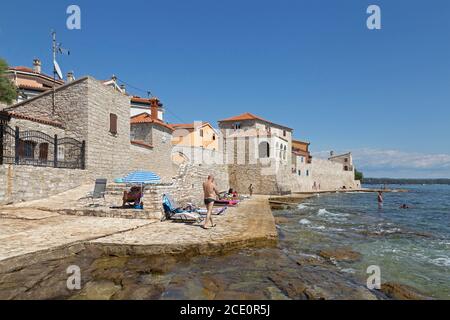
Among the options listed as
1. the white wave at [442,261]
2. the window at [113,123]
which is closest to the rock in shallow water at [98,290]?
the white wave at [442,261]

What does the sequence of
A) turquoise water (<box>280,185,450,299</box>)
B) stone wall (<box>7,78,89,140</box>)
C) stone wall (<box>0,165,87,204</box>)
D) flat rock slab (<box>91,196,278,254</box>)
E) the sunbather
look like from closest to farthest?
flat rock slab (<box>91,196,278,254</box>)
turquoise water (<box>280,185,450,299</box>)
the sunbather
stone wall (<box>0,165,87,204</box>)
stone wall (<box>7,78,89,140</box>)

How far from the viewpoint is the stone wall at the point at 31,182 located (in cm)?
1258

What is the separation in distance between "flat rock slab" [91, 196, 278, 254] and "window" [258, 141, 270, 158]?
97.7ft

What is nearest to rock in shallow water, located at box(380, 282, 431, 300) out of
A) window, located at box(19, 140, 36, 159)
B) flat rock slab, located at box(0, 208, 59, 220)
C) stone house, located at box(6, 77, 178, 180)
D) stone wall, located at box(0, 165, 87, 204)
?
flat rock slab, located at box(0, 208, 59, 220)

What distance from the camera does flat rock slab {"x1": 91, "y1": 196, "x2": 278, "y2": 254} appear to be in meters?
7.09

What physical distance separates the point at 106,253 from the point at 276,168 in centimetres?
3124

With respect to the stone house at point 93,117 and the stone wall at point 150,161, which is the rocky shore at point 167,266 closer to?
the stone house at point 93,117

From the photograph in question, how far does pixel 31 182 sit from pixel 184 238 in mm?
10371

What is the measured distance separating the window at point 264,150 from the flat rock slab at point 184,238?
29.8 metres

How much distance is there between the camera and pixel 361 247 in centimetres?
1070

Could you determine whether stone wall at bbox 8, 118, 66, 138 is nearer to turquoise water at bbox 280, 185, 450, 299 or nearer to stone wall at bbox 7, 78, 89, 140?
stone wall at bbox 7, 78, 89, 140

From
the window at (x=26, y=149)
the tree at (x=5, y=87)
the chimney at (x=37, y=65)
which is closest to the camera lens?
the window at (x=26, y=149)
